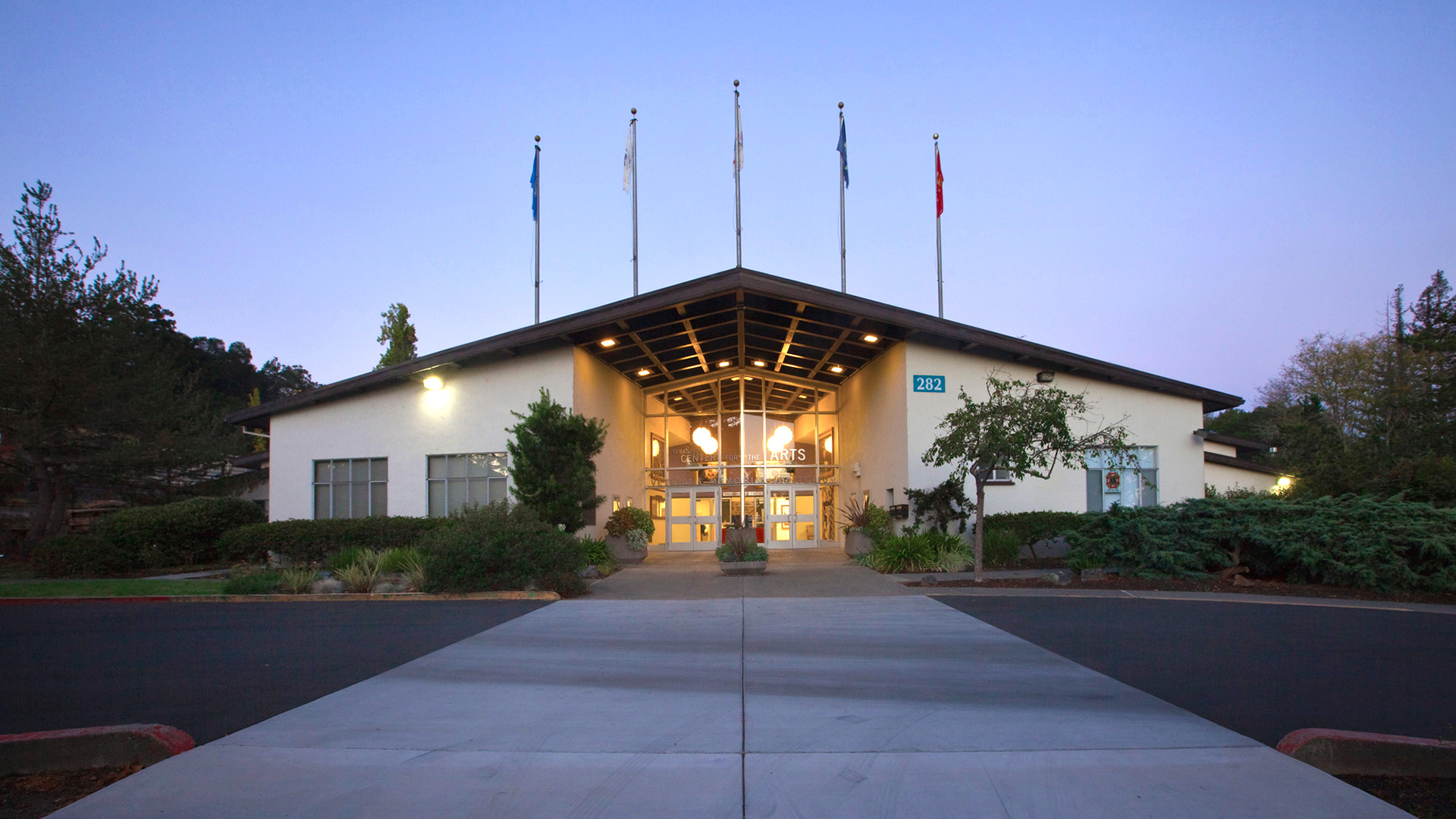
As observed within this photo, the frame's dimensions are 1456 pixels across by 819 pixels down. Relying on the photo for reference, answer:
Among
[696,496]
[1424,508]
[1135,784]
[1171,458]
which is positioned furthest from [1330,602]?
[696,496]

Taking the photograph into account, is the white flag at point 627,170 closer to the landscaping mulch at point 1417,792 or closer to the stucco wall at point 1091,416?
the stucco wall at point 1091,416

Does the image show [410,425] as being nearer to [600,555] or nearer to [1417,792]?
[600,555]

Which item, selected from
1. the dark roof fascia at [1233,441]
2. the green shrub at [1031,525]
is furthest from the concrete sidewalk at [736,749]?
the dark roof fascia at [1233,441]

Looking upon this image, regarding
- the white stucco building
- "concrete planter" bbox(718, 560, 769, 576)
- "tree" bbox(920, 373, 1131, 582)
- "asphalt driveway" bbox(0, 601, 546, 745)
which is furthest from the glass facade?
"asphalt driveway" bbox(0, 601, 546, 745)

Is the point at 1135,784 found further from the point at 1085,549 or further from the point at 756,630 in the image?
the point at 1085,549

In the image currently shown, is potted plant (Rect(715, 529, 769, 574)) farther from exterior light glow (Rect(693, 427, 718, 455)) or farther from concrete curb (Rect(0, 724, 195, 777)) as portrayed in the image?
concrete curb (Rect(0, 724, 195, 777))

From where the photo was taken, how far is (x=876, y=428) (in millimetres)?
21875

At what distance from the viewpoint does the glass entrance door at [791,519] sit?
2623 cm

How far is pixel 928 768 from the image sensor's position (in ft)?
14.9

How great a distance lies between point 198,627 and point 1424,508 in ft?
59.9

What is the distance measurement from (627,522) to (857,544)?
6.14m

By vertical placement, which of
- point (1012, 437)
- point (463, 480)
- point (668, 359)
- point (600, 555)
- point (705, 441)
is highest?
point (668, 359)

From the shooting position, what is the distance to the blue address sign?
1902 cm

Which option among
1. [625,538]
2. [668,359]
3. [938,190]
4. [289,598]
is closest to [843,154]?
[938,190]
